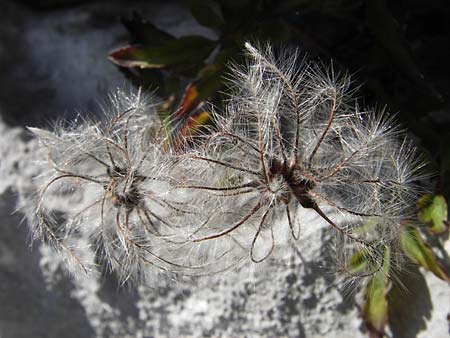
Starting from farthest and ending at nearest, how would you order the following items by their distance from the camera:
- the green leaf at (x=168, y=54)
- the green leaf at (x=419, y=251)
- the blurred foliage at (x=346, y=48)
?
the green leaf at (x=168, y=54) < the blurred foliage at (x=346, y=48) < the green leaf at (x=419, y=251)

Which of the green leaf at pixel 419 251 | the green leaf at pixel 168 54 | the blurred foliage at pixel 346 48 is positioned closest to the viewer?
the green leaf at pixel 419 251

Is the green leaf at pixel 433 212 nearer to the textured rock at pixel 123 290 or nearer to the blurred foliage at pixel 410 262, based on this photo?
the blurred foliage at pixel 410 262

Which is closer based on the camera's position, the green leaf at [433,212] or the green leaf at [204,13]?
the green leaf at [433,212]

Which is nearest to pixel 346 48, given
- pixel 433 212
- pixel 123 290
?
pixel 433 212

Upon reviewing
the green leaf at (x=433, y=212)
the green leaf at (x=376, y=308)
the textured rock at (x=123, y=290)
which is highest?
the textured rock at (x=123, y=290)

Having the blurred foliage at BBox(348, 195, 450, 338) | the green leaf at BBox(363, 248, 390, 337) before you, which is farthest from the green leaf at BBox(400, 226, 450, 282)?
the green leaf at BBox(363, 248, 390, 337)

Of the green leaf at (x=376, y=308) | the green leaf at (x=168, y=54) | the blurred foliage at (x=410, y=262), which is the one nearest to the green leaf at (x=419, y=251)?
the blurred foliage at (x=410, y=262)
